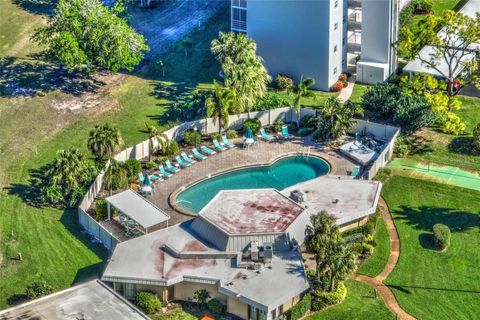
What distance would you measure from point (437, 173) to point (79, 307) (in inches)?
1614

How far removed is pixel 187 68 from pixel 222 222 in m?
39.3

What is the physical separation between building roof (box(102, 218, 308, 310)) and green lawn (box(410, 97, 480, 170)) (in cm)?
2644

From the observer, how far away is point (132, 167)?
82562 mm

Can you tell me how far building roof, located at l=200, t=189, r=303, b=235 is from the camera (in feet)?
229

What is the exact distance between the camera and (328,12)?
9619 centimetres

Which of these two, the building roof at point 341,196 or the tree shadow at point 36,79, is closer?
the building roof at point 341,196

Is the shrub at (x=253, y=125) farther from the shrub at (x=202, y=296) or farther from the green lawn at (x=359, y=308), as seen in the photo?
the shrub at (x=202, y=296)

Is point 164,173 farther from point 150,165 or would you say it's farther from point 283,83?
point 283,83

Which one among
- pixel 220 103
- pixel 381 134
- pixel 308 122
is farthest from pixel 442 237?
pixel 220 103

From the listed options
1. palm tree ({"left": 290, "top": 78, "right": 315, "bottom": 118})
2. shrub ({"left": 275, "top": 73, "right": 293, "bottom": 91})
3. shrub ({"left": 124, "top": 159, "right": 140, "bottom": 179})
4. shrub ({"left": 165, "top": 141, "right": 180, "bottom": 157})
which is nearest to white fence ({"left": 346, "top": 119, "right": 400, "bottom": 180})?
palm tree ({"left": 290, "top": 78, "right": 315, "bottom": 118})

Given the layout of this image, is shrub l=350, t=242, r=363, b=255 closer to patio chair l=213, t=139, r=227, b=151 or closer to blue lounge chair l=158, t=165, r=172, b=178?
blue lounge chair l=158, t=165, r=172, b=178

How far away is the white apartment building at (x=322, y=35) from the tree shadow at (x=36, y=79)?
71.3ft

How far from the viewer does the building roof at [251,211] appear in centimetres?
6988

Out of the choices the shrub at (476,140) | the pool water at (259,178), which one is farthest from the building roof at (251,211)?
the shrub at (476,140)
